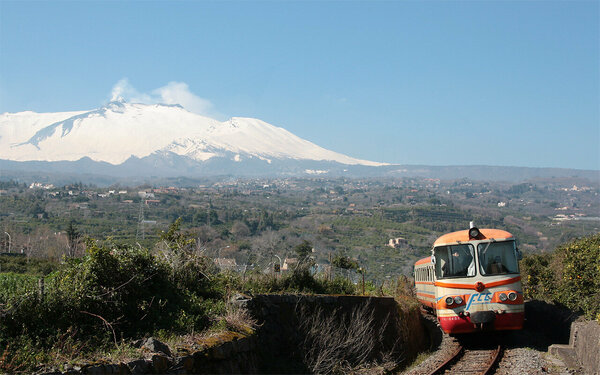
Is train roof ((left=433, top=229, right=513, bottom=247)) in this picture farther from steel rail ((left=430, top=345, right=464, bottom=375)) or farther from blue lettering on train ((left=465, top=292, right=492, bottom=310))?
steel rail ((left=430, top=345, right=464, bottom=375))

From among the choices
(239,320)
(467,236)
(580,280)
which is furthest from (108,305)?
(580,280)

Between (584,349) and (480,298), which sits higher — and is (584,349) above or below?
below

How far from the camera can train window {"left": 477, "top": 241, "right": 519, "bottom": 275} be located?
12.6 m

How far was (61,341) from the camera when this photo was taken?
21.4 feet

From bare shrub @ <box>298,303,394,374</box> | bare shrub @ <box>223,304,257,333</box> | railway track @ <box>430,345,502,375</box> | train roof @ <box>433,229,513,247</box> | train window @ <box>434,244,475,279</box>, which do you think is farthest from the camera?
train roof @ <box>433,229,513,247</box>

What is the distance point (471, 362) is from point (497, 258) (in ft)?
8.02

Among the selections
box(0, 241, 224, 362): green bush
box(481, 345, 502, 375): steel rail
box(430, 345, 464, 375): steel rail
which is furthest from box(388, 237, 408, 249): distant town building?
box(0, 241, 224, 362): green bush

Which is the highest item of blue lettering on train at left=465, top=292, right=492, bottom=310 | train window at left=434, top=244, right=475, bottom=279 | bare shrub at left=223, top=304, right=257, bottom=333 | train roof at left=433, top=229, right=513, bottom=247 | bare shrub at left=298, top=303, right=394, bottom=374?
train roof at left=433, top=229, right=513, bottom=247

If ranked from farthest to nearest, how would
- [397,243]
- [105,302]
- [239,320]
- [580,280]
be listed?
[397,243] → [580,280] → [239,320] → [105,302]

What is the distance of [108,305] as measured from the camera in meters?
7.70

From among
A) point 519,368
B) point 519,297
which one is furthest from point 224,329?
point 519,297

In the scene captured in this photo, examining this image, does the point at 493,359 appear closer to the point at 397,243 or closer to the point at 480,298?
the point at 480,298

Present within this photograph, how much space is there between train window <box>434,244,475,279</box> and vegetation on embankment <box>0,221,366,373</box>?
5.19 meters

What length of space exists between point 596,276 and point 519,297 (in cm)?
407
